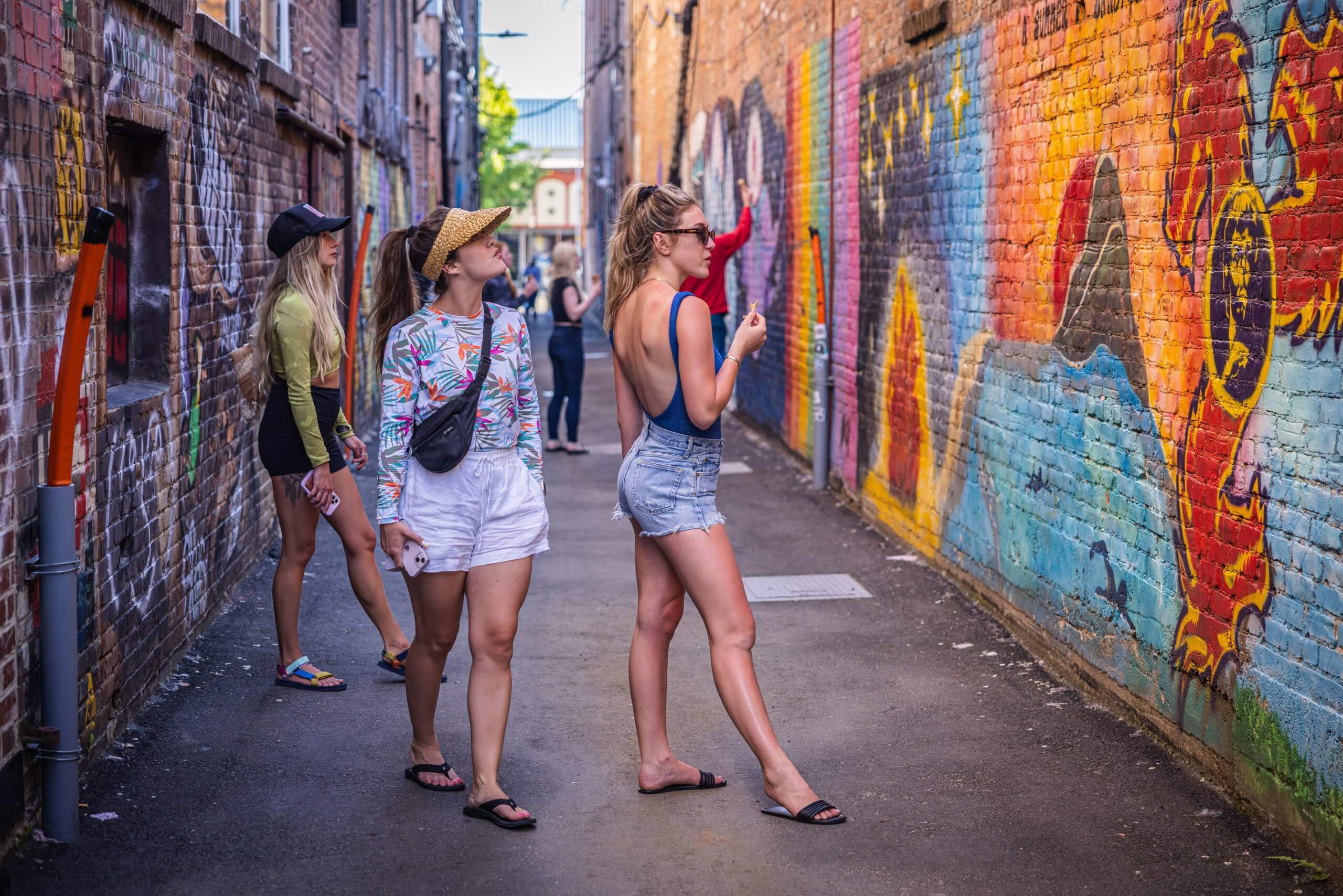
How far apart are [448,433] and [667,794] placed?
1.35m

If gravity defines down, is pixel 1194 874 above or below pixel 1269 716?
below

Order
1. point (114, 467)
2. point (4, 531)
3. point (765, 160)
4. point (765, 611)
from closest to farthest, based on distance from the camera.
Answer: point (4, 531) → point (114, 467) → point (765, 611) → point (765, 160)

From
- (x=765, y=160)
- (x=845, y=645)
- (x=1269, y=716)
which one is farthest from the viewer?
(x=765, y=160)

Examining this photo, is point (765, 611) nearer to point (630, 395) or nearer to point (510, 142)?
point (630, 395)

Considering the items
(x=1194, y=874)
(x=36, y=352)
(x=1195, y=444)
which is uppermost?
(x=36, y=352)

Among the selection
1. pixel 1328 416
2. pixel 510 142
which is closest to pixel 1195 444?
pixel 1328 416

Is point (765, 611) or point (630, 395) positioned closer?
point (630, 395)

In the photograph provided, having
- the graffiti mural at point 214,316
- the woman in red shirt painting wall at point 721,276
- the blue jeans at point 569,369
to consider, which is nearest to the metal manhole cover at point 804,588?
the woman in red shirt painting wall at point 721,276

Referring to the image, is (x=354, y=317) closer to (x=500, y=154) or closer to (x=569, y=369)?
(x=569, y=369)

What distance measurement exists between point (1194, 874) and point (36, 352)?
11.3ft

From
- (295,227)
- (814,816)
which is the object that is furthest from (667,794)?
(295,227)

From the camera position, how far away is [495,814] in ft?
14.2

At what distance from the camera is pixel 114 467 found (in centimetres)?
498

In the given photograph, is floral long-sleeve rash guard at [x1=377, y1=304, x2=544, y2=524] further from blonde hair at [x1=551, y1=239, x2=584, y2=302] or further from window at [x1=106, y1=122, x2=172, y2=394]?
blonde hair at [x1=551, y1=239, x2=584, y2=302]
